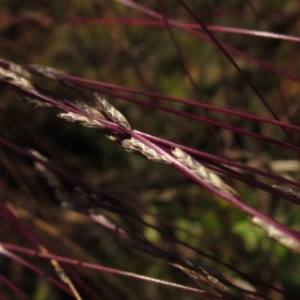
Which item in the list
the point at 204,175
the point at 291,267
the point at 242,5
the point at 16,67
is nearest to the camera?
the point at 204,175

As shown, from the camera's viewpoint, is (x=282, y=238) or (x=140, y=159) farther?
(x=140, y=159)

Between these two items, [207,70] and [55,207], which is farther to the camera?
[207,70]

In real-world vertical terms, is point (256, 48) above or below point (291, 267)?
above

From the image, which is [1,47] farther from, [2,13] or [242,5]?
[242,5]

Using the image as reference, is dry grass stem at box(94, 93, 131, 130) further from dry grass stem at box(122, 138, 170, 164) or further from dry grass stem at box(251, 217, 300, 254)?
dry grass stem at box(251, 217, 300, 254)

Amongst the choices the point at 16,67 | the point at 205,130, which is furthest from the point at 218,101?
the point at 16,67

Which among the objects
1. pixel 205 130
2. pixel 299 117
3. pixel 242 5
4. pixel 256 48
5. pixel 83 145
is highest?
pixel 242 5

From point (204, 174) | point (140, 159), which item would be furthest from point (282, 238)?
point (140, 159)

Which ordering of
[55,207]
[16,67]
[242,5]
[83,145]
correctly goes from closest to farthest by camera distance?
[16,67] < [55,207] < [83,145] < [242,5]

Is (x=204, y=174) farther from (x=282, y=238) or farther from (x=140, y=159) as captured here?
(x=140, y=159)
